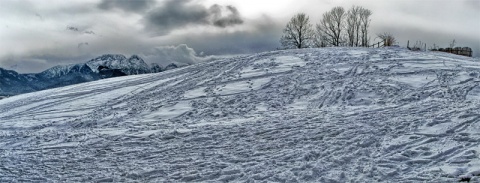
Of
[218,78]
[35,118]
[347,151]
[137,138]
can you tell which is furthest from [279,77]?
[35,118]

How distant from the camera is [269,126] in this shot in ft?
49.1

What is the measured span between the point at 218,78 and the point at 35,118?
367 inches

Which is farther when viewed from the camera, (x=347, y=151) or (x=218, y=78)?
(x=218, y=78)

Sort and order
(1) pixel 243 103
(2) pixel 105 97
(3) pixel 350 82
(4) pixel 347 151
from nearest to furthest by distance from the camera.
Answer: (4) pixel 347 151
(1) pixel 243 103
(3) pixel 350 82
(2) pixel 105 97

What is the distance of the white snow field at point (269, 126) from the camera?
11.2 metres

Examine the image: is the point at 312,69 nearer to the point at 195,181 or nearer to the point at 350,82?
the point at 350,82

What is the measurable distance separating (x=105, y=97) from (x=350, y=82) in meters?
12.9

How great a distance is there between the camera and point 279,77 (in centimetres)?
2198

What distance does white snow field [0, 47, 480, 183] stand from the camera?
11.2m

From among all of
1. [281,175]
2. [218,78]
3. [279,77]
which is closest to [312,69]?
[279,77]

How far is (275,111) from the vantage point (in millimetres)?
17000

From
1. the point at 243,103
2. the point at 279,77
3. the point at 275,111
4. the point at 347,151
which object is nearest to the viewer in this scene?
the point at 347,151

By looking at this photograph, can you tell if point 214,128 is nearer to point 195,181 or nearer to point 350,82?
point 195,181

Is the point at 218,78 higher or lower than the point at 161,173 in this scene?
higher
